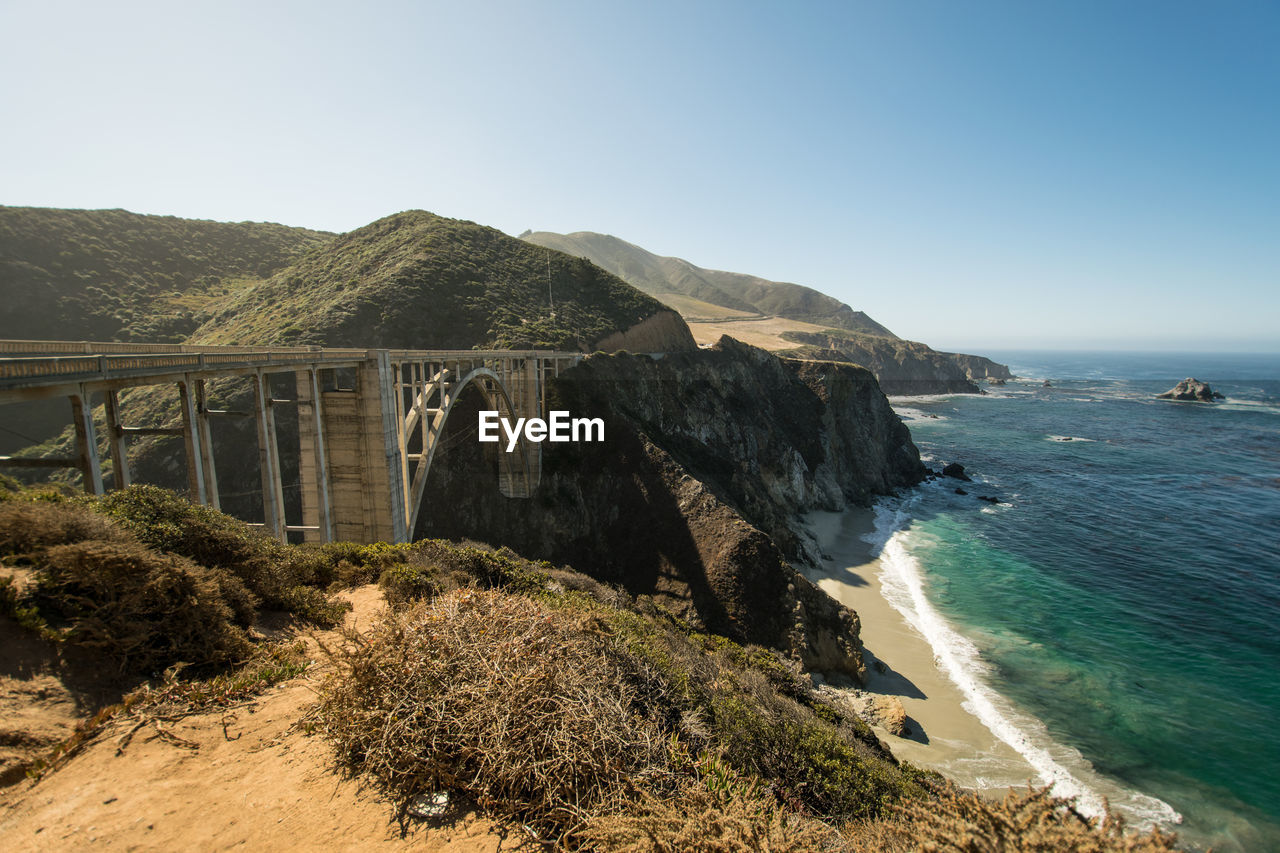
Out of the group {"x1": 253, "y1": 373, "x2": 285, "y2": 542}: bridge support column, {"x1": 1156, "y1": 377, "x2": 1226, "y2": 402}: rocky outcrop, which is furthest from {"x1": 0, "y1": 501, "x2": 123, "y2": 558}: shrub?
{"x1": 1156, "y1": 377, "x2": 1226, "y2": 402}: rocky outcrop

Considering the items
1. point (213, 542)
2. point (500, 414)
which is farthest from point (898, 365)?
point (213, 542)

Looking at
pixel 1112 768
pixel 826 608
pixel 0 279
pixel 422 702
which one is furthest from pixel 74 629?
pixel 0 279

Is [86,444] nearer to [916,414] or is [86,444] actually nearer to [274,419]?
[274,419]

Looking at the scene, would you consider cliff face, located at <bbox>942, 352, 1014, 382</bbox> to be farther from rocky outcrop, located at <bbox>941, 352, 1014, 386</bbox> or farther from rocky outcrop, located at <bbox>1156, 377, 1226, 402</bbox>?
rocky outcrop, located at <bbox>1156, 377, 1226, 402</bbox>

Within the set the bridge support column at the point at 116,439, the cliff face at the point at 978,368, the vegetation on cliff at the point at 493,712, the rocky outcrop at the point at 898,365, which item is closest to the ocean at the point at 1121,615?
the vegetation on cliff at the point at 493,712

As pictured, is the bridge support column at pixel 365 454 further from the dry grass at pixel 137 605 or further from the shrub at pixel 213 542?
the dry grass at pixel 137 605

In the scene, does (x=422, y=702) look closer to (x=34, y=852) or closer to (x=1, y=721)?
(x=34, y=852)
